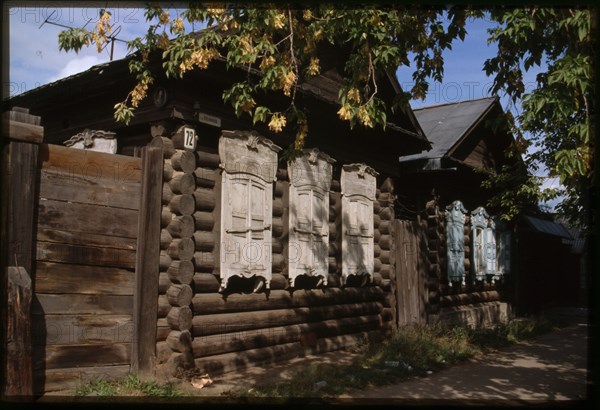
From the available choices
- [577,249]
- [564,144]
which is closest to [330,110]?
[564,144]

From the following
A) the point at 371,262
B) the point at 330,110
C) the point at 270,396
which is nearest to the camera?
the point at 270,396

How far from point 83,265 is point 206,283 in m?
1.77

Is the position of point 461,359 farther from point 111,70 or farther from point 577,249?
point 577,249

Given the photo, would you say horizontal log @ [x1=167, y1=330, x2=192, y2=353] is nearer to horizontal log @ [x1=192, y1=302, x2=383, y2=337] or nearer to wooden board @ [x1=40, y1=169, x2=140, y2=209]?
horizontal log @ [x1=192, y1=302, x2=383, y2=337]

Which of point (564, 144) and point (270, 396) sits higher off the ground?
point (564, 144)

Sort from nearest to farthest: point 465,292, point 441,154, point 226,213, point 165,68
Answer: point 165,68 < point 226,213 < point 441,154 < point 465,292

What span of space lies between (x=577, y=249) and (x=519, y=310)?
53.7 ft

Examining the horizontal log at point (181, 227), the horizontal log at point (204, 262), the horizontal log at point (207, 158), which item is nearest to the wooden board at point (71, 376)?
the horizontal log at point (204, 262)

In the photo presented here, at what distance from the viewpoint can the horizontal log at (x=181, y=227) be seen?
24.8 ft

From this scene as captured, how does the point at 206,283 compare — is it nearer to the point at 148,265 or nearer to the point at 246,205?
the point at 148,265

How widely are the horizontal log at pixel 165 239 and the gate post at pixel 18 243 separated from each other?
165cm

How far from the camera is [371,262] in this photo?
11.6 metres

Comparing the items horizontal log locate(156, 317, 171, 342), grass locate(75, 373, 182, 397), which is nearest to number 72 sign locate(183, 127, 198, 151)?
horizontal log locate(156, 317, 171, 342)

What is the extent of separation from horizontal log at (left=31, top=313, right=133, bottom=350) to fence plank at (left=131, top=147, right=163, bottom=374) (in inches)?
6.4
